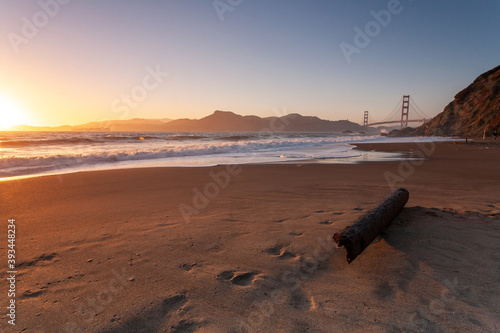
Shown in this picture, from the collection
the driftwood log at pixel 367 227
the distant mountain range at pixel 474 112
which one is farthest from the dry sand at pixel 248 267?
the distant mountain range at pixel 474 112

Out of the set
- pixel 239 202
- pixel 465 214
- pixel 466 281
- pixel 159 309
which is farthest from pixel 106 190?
pixel 465 214

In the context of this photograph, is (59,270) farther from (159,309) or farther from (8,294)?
(159,309)

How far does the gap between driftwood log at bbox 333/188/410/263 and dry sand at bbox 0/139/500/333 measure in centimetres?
19

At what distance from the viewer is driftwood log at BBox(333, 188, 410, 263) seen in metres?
2.40

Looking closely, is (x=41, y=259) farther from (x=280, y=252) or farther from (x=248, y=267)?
(x=280, y=252)

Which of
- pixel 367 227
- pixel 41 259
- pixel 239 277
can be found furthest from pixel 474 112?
pixel 41 259

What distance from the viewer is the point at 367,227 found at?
2.66 m

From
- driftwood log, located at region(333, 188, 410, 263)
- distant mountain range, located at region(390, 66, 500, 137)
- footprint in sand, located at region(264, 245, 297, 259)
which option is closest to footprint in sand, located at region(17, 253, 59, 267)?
footprint in sand, located at region(264, 245, 297, 259)

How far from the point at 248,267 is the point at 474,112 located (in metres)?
47.3

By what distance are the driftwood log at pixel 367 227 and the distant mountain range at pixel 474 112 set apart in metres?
35.8

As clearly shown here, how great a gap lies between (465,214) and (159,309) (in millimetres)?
4405

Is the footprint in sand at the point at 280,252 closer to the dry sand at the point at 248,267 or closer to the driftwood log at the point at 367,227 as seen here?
the dry sand at the point at 248,267

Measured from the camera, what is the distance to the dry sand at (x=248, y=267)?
72.9 inches

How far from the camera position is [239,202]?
475cm
